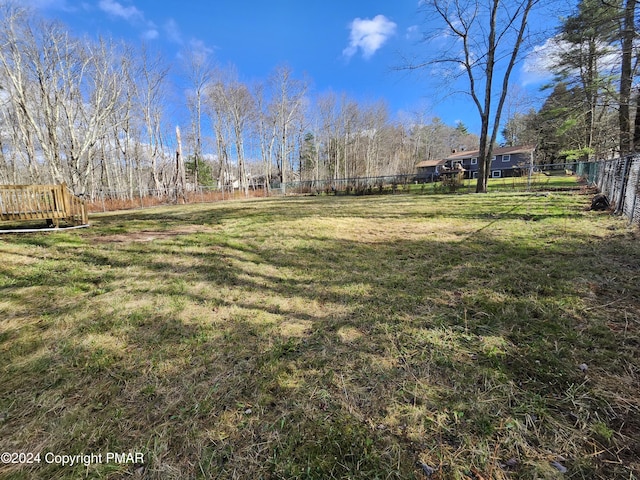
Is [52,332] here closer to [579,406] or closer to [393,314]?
[393,314]

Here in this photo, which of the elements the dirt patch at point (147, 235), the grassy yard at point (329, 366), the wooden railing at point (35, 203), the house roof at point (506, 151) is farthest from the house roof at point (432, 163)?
the wooden railing at point (35, 203)

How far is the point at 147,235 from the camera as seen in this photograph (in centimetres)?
582

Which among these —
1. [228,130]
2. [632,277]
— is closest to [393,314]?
[632,277]

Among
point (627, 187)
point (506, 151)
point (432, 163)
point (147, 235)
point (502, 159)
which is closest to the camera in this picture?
point (627, 187)

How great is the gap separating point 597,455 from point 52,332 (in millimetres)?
3826

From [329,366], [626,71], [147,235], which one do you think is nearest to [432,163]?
[626,71]

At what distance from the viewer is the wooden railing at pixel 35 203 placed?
6141 mm

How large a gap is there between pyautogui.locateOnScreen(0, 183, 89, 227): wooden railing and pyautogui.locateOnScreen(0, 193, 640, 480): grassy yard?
2935mm

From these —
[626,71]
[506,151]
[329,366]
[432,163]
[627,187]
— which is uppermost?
[506,151]

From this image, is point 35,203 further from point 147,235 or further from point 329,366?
point 329,366

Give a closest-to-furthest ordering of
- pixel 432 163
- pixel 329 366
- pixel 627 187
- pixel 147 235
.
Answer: pixel 329 366 → pixel 627 187 → pixel 147 235 → pixel 432 163

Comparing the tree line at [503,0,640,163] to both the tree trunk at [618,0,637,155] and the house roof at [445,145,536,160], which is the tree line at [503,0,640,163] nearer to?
the tree trunk at [618,0,637,155]

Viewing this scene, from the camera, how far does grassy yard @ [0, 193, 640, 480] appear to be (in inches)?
51.6

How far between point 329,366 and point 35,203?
8.19 m
